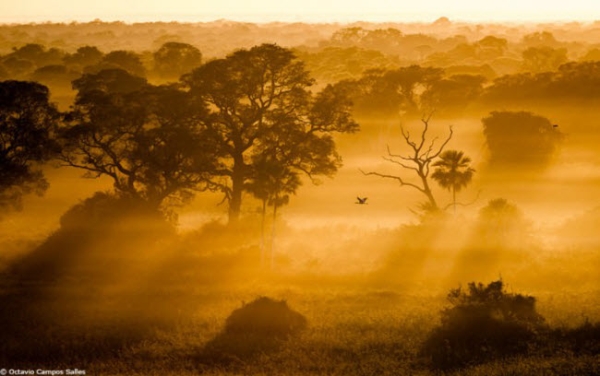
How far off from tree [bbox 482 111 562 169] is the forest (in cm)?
17

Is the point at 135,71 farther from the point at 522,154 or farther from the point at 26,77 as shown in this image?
the point at 522,154

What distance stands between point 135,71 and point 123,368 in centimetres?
8864

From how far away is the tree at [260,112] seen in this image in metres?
43.7

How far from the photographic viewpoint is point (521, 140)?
212 feet

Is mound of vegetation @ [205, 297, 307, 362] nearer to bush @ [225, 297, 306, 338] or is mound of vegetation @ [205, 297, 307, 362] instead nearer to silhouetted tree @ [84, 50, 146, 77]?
bush @ [225, 297, 306, 338]

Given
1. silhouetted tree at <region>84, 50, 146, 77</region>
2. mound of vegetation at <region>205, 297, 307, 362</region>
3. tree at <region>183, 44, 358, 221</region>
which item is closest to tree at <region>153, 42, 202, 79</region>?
silhouetted tree at <region>84, 50, 146, 77</region>

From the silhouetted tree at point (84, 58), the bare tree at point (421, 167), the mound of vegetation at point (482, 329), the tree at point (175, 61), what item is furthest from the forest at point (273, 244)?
the silhouetted tree at point (84, 58)

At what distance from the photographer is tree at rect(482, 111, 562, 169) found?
6358cm

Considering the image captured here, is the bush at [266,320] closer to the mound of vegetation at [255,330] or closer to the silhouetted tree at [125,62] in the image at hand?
the mound of vegetation at [255,330]

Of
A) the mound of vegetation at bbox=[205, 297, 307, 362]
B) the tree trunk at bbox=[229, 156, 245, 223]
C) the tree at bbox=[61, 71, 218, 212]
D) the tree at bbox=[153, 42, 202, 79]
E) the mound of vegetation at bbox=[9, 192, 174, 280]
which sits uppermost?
the tree at bbox=[153, 42, 202, 79]

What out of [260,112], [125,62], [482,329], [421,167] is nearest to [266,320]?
[482,329]

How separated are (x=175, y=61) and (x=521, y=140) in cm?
7220

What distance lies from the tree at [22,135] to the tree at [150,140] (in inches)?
61.4

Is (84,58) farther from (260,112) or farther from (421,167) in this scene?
(421,167)
